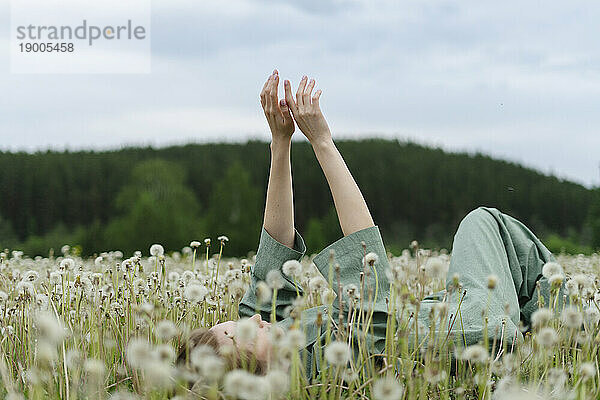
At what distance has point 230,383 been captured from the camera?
1436 mm

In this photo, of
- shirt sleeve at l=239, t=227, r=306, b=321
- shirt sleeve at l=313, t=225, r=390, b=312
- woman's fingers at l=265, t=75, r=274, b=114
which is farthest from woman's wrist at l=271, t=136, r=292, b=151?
shirt sleeve at l=313, t=225, r=390, b=312

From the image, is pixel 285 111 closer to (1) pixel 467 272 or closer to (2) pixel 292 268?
(2) pixel 292 268

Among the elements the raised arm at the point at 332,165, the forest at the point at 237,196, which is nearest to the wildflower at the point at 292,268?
the raised arm at the point at 332,165

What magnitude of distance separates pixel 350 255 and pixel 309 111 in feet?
→ 2.51

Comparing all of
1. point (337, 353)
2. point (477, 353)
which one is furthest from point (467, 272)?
point (337, 353)

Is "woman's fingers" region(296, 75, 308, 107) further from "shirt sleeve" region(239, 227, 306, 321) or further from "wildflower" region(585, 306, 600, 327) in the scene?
"wildflower" region(585, 306, 600, 327)

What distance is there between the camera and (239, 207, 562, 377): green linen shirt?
10.4ft

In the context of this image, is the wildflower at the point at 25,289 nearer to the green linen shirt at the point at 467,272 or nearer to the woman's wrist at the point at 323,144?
the green linen shirt at the point at 467,272

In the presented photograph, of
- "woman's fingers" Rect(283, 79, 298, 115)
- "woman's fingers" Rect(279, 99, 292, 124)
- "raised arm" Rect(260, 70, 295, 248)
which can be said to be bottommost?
"raised arm" Rect(260, 70, 295, 248)

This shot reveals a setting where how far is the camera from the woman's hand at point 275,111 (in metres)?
3.43

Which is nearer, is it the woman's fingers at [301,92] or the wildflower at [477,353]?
the wildflower at [477,353]

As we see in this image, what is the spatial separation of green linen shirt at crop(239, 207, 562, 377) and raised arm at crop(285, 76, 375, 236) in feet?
0.26

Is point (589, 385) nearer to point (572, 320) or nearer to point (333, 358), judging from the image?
point (572, 320)

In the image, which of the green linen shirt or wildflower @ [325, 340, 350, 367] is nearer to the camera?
wildflower @ [325, 340, 350, 367]
